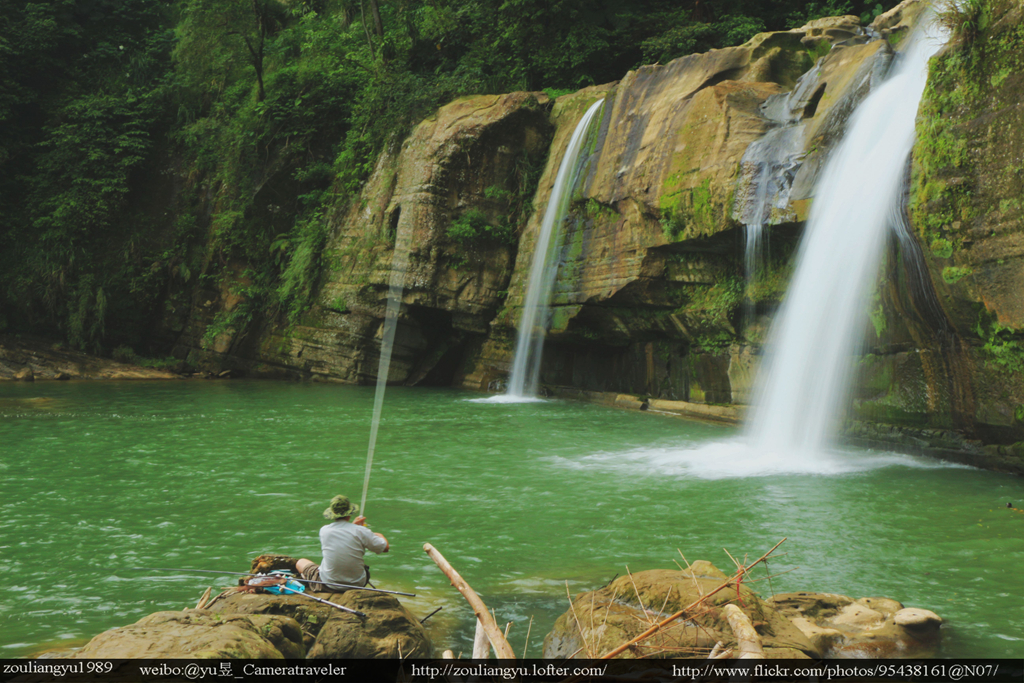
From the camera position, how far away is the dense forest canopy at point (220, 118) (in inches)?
910

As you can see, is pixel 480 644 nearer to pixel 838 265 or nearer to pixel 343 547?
pixel 343 547

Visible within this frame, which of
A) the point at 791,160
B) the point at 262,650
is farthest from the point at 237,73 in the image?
the point at 262,650

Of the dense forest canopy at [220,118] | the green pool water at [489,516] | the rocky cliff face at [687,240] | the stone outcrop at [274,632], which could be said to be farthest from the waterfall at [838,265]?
the dense forest canopy at [220,118]

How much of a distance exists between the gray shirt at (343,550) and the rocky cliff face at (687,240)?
27.6ft

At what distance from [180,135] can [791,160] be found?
75.1 feet

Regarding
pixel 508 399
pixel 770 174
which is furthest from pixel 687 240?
pixel 508 399

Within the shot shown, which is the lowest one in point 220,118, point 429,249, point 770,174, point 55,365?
point 55,365

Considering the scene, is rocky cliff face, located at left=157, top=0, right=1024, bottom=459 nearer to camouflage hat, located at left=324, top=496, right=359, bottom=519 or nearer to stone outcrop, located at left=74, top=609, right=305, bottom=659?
camouflage hat, located at left=324, top=496, right=359, bottom=519

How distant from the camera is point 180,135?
1085 inches

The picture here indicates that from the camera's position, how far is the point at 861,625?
204 inches

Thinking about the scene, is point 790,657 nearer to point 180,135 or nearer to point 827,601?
point 827,601

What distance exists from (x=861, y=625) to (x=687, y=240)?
1058 centimetres

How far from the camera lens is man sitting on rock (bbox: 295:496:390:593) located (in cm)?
536

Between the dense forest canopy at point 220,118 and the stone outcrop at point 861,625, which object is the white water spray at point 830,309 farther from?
the dense forest canopy at point 220,118
